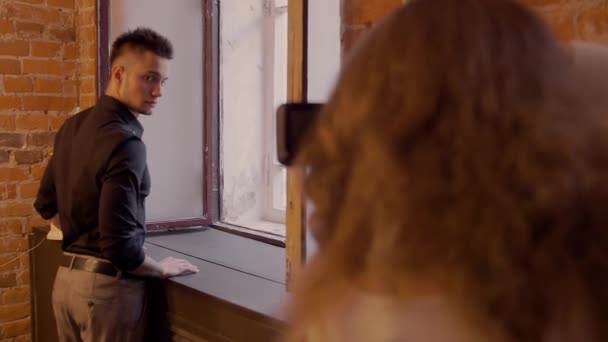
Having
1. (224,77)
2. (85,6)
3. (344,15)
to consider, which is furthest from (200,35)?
(344,15)

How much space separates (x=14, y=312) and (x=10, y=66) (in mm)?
1028

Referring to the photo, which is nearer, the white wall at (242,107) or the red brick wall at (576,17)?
the red brick wall at (576,17)

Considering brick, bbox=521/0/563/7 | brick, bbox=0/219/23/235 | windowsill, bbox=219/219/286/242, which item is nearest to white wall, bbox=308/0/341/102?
brick, bbox=521/0/563/7

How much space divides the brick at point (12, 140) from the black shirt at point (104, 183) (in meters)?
0.65

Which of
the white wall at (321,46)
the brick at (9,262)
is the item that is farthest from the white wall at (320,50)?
the brick at (9,262)

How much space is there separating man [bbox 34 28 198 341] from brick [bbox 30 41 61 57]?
29.6 inches

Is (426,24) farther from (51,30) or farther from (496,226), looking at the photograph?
(51,30)

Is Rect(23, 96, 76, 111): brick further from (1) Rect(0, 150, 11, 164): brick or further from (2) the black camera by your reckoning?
(2) the black camera

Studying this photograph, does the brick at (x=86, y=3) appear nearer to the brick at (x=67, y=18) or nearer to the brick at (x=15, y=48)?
the brick at (x=67, y=18)

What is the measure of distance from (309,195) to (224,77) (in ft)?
7.37

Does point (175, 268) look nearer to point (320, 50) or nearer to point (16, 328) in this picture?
point (320, 50)

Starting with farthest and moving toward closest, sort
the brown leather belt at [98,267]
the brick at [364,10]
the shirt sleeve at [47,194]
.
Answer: the shirt sleeve at [47,194], the brown leather belt at [98,267], the brick at [364,10]

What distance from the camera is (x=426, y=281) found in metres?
0.39

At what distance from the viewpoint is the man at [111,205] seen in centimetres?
175
